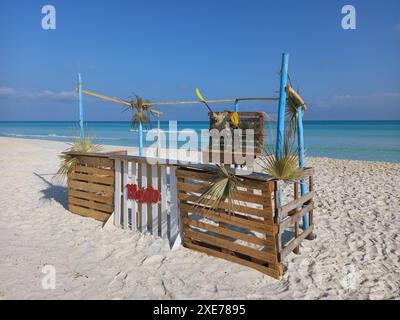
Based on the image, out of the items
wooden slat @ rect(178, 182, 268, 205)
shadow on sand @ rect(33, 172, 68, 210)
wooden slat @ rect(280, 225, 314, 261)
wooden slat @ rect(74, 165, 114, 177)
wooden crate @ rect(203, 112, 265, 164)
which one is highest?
wooden crate @ rect(203, 112, 265, 164)

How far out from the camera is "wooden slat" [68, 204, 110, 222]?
4677 millimetres

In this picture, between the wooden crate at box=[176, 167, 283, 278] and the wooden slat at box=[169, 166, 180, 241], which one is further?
the wooden slat at box=[169, 166, 180, 241]

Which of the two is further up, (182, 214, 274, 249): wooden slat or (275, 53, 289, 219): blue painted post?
(275, 53, 289, 219): blue painted post

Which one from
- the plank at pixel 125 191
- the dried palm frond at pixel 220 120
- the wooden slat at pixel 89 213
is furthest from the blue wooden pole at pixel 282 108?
the wooden slat at pixel 89 213

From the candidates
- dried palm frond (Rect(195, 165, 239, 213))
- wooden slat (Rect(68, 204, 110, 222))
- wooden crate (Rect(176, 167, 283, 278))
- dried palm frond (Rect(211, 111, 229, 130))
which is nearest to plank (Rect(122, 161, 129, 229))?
wooden slat (Rect(68, 204, 110, 222))

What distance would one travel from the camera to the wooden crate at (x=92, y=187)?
456 cm

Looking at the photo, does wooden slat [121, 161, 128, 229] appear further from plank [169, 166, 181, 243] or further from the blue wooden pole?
the blue wooden pole

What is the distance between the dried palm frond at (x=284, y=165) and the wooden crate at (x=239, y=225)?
159 mm

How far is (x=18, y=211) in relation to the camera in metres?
5.24

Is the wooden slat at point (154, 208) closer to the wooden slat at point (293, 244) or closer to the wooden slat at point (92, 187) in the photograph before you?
the wooden slat at point (92, 187)

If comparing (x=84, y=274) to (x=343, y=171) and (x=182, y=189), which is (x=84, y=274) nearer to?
(x=182, y=189)

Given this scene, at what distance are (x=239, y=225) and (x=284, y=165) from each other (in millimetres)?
805

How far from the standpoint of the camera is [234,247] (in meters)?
3.27
